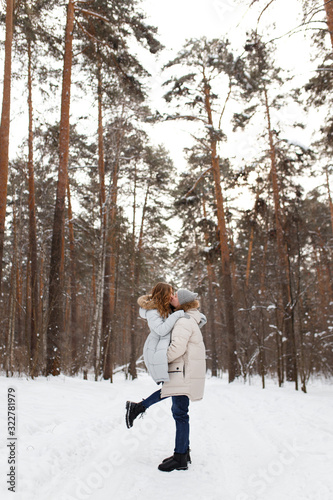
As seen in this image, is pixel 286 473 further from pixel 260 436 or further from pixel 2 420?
pixel 2 420

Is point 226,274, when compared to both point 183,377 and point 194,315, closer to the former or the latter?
point 194,315

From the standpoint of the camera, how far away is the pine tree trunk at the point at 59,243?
8.66m

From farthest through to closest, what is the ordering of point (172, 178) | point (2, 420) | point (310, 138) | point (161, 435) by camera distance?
point (172, 178), point (310, 138), point (161, 435), point (2, 420)

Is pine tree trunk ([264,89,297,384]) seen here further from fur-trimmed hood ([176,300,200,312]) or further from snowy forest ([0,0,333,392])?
fur-trimmed hood ([176,300,200,312])

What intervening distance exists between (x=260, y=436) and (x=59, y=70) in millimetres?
11815

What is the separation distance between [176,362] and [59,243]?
21.5ft

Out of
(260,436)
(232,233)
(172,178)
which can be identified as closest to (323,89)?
(260,436)

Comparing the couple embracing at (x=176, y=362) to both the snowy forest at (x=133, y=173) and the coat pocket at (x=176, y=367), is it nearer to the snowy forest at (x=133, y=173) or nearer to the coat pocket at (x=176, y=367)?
the coat pocket at (x=176, y=367)

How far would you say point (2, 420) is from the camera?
394cm

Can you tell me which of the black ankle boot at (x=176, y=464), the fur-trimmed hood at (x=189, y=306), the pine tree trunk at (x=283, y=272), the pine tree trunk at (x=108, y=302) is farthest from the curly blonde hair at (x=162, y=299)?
the pine tree trunk at (x=108, y=302)

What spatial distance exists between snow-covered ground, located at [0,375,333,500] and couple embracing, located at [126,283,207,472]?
1.06 feet

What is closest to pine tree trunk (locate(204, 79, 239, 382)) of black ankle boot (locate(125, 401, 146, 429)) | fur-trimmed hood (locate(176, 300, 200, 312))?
fur-trimmed hood (locate(176, 300, 200, 312))

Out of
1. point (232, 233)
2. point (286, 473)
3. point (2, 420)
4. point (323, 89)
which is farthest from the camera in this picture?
point (232, 233)

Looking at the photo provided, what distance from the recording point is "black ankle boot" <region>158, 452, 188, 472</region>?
322 centimetres
